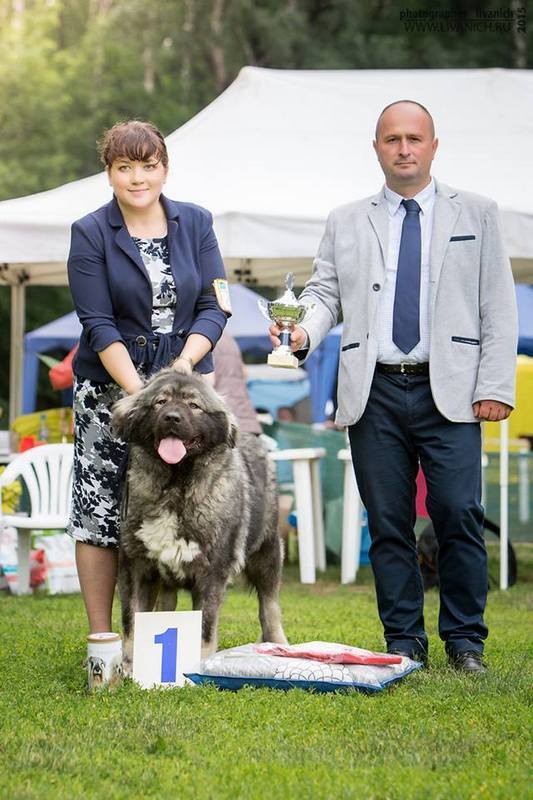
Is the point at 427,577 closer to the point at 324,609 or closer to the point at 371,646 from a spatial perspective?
the point at 324,609

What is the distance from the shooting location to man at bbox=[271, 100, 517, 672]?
4.53 meters

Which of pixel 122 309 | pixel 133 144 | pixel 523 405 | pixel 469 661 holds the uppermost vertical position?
pixel 133 144

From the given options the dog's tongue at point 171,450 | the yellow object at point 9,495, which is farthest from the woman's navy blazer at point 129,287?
the yellow object at point 9,495

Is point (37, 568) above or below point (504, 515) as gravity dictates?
below

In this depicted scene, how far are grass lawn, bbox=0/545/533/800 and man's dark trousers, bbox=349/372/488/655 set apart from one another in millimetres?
218

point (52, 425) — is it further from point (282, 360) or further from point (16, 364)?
point (282, 360)

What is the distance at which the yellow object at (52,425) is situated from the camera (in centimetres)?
907

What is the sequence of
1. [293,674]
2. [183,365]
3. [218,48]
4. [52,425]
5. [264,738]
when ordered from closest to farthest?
[264,738] < [293,674] < [183,365] < [52,425] < [218,48]

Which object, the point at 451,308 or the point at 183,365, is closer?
the point at 183,365

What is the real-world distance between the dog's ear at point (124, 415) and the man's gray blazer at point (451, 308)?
2.39 ft

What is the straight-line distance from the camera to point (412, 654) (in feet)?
15.2

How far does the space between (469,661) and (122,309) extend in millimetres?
1863

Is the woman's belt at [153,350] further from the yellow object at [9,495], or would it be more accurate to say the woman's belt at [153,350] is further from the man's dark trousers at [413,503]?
the yellow object at [9,495]

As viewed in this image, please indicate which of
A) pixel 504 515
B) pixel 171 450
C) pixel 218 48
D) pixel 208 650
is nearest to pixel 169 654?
pixel 208 650
